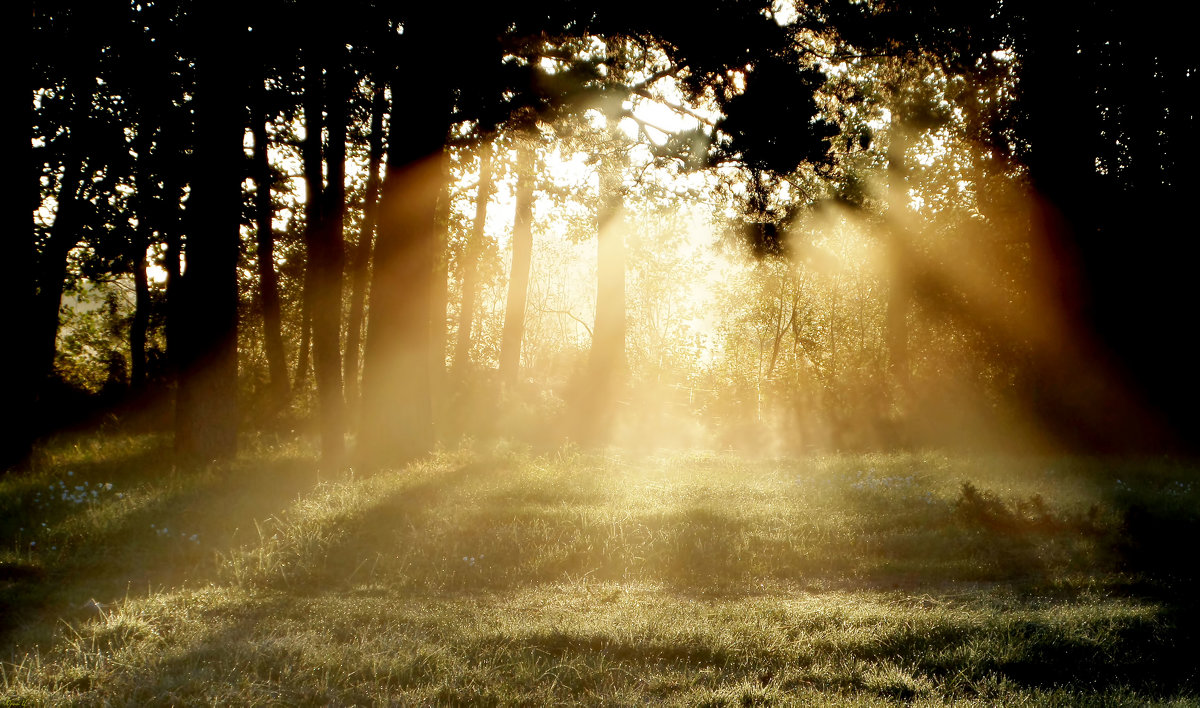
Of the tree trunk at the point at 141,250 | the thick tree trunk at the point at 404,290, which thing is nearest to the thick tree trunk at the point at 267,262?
the tree trunk at the point at 141,250

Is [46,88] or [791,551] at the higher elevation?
[46,88]

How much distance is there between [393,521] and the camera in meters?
8.42

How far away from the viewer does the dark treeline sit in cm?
1052

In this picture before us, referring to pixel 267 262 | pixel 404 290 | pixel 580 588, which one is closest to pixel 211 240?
pixel 404 290

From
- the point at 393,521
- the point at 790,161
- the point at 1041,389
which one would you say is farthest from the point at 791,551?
the point at 1041,389

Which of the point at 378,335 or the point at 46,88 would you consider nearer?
the point at 378,335

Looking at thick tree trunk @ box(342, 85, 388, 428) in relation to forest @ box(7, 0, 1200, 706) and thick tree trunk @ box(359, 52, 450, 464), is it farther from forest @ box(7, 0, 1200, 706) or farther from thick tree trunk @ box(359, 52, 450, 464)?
thick tree trunk @ box(359, 52, 450, 464)

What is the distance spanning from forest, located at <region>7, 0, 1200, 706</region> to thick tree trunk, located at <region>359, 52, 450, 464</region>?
5cm

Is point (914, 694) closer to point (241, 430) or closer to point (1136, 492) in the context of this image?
point (1136, 492)

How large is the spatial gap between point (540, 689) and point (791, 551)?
175 inches

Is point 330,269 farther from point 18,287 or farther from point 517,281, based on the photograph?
point 517,281

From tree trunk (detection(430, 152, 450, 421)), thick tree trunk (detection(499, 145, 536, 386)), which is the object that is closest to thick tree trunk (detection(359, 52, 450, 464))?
tree trunk (detection(430, 152, 450, 421))

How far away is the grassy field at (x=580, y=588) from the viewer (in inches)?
177

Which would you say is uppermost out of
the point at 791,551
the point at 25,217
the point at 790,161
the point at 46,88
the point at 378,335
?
the point at 46,88
